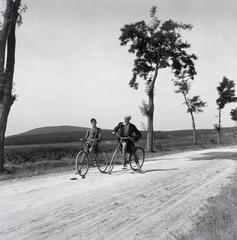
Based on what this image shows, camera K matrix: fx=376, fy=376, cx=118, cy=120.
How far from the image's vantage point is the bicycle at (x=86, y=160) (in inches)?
486

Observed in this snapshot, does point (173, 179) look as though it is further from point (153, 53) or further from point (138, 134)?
point (153, 53)

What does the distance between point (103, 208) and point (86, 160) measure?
5966mm

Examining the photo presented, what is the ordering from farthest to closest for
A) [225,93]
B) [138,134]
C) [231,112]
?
[231,112], [225,93], [138,134]

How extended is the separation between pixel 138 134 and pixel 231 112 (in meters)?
59.9

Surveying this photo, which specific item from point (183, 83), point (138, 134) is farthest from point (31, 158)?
point (183, 83)

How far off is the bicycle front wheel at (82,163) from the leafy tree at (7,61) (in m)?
4.99

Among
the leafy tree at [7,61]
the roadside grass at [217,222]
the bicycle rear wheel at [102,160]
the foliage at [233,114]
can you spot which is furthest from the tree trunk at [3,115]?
the foliage at [233,114]

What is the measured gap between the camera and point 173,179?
11.3 m

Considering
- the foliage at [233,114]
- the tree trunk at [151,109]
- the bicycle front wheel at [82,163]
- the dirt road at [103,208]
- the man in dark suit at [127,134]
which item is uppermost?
the foliage at [233,114]

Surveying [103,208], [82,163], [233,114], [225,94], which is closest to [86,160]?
[82,163]

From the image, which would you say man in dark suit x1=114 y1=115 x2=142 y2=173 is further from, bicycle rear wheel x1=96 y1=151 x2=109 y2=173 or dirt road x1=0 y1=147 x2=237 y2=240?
dirt road x1=0 y1=147 x2=237 y2=240

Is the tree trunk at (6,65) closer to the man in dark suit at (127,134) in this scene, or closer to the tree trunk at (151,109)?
the man in dark suit at (127,134)

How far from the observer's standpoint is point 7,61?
1683 centimetres

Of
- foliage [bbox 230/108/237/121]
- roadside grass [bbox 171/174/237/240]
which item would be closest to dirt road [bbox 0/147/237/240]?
roadside grass [bbox 171/174/237/240]
